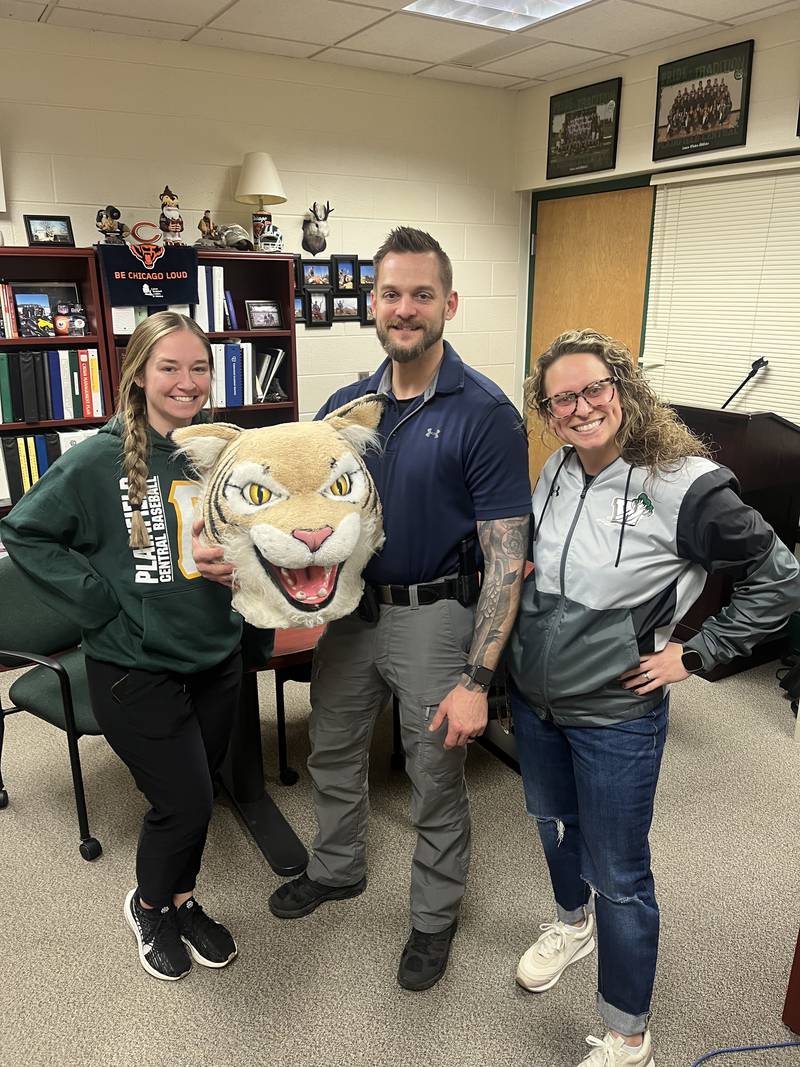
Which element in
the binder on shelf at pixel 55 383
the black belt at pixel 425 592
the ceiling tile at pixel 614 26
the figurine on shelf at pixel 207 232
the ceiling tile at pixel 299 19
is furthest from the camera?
the figurine on shelf at pixel 207 232

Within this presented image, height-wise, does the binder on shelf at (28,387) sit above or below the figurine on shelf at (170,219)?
below

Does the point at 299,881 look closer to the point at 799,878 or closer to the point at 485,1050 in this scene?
the point at 485,1050

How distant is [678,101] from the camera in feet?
12.6

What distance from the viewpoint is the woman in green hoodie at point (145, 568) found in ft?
5.05

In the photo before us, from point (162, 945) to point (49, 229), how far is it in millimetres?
3094

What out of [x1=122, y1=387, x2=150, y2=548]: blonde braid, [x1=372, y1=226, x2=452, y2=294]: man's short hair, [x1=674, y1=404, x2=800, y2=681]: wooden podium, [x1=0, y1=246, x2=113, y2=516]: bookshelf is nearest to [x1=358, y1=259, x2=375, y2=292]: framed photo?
[x1=0, y1=246, x2=113, y2=516]: bookshelf

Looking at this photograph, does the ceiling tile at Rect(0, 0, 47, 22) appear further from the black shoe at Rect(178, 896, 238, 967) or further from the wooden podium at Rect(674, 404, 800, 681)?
the black shoe at Rect(178, 896, 238, 967)

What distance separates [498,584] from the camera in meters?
1.54

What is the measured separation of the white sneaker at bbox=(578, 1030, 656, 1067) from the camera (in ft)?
4.88

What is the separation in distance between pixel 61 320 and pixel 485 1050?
323 cm

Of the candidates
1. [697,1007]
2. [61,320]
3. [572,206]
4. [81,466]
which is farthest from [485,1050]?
[572,206]

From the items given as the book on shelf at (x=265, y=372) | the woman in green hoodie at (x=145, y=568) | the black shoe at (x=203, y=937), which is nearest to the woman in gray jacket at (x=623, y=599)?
the woman in green hoodie at (x=145, y=568)

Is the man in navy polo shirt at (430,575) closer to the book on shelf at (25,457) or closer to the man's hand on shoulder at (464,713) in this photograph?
the man's hand on shoulder at (464,713)

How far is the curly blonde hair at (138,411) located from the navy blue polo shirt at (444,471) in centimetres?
46
